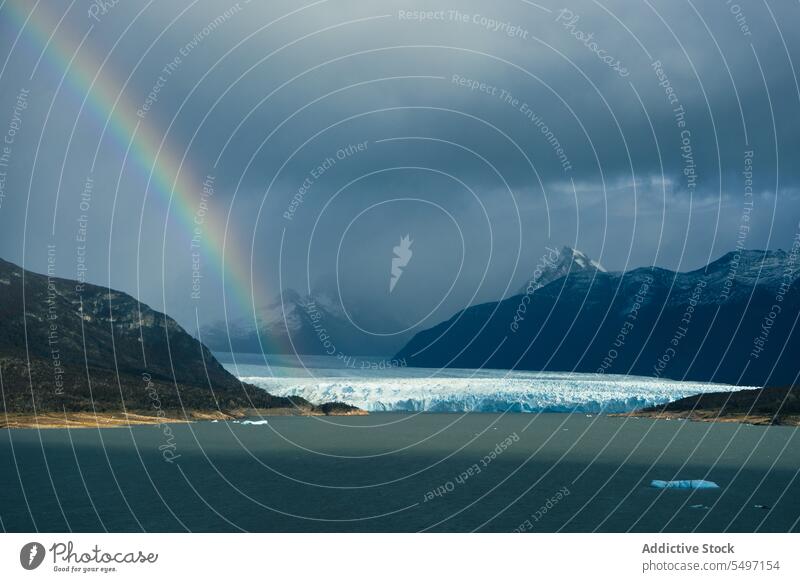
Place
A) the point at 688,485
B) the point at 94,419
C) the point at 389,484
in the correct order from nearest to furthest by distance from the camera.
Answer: the point at 389,484, the point at 688,485, the point at 94,419

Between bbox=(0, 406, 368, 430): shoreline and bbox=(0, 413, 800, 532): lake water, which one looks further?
bbox=(0, 406, 368, 430): shoreline

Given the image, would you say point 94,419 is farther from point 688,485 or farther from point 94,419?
point 688,485

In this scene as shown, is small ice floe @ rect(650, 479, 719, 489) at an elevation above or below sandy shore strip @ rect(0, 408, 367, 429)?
above

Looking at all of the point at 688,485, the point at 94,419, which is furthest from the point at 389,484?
the point at 94,419

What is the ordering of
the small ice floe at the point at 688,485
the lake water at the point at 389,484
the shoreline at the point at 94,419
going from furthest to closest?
the shoreline at the point at 94,419 < the small ice floe at the point at 688,485 < the lake water at the point at 389,484

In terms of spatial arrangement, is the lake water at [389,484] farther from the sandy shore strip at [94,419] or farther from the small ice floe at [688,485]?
the sandy shore strip at [94,419]

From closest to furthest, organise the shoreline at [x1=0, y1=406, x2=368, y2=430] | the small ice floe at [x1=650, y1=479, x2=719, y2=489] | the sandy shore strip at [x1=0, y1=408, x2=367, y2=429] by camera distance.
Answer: the small ice floe at [x1=650, y1=479, x2=719, y2=489]
the shoreline at [x1=0, y1=406, x2=368, y2=430]
the sandy shore strip at [x1=0, y1=408, x2=367, y2=429]

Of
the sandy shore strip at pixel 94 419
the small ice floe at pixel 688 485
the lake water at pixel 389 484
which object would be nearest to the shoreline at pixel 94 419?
the sandy shore strip at pixel 94 419

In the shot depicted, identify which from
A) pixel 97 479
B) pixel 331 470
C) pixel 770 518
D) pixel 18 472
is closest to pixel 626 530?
pixel 770 518

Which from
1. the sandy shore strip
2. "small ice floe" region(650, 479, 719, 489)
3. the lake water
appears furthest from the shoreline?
"small ice floe" region(650, 479, 719, 489)

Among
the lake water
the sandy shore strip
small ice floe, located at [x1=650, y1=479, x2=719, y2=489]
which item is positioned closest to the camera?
the lake water

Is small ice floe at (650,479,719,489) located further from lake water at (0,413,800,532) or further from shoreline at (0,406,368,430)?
shoreline at (0,406,368,430)
